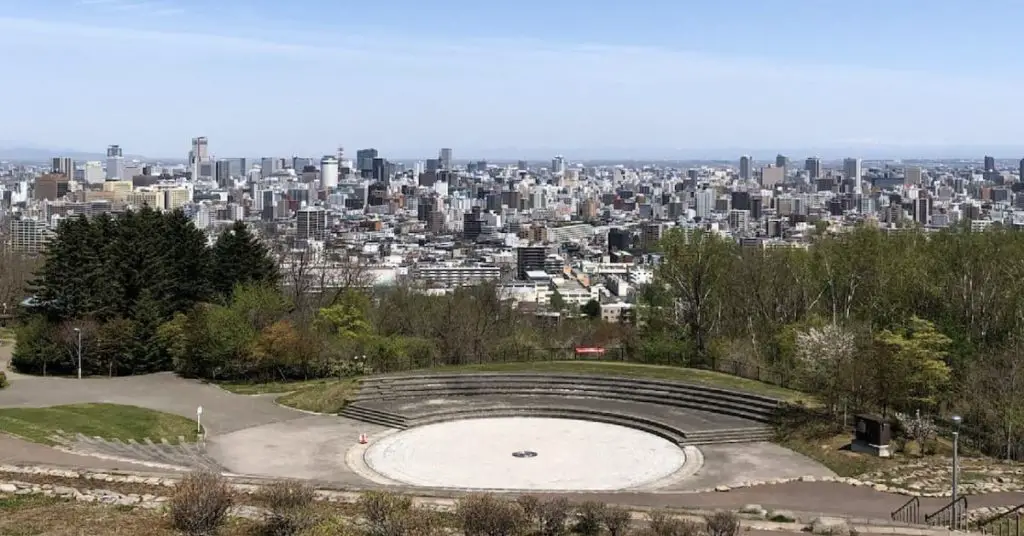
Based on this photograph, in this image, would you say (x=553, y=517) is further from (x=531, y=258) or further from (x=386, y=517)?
(x=531, y=258)

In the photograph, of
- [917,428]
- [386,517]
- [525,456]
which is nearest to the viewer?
[386,517]

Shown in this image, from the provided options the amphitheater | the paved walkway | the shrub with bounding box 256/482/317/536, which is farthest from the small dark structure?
the paved walkway

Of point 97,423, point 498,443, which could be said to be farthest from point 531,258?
point 97,423

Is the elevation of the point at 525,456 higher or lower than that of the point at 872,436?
lower

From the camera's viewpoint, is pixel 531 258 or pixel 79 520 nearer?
pixel 79 520

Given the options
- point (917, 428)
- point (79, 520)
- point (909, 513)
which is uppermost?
point (917, 428)

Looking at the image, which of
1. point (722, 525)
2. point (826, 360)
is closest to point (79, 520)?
point (722, 525)

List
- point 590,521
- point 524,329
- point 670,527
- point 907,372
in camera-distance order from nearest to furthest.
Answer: point 670,527
point 590,521
point 907,372
point 524,329

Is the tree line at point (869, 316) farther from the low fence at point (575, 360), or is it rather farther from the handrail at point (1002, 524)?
the handrail at point (1002, 524)

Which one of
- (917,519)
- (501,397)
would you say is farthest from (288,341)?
(917,519)
